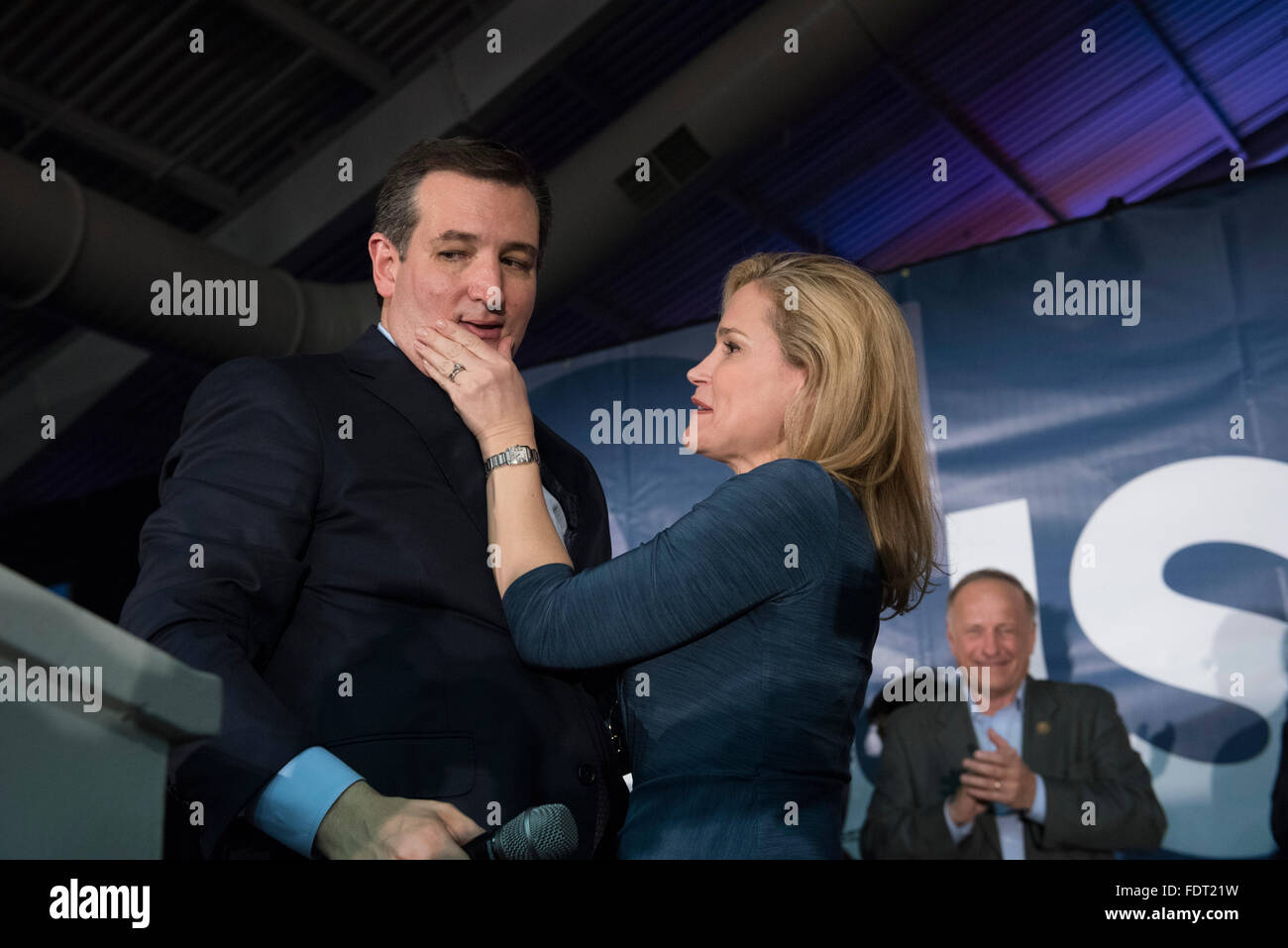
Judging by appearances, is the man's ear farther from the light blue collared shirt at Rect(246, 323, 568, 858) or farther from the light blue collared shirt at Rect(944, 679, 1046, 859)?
the light blue collared shirt at Rect(944, 679, 1046, 859)

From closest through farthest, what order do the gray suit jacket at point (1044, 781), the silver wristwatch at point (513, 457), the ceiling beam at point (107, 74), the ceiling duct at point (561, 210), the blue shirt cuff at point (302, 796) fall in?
1. the blue shirt cuff at point (302, 796)
2. the silver wristwatch at point (513, 457)
3. the gray suit jacket at point (1044, 781)
4. the ceiling duct at point (561, 210)
5. the ceiling beam at point (107, 74)

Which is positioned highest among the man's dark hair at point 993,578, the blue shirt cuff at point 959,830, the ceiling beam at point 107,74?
the ceiling beam at point 107,74

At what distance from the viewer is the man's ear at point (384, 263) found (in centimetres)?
183

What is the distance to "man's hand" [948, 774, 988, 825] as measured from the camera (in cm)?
379

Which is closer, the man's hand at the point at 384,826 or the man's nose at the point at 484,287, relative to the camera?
the man's hand at the point at 384,826

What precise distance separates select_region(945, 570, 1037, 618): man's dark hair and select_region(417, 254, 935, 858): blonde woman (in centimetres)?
244

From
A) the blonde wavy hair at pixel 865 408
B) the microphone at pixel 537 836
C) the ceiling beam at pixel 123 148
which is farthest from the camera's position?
the ceiling beam at pixel 123 148

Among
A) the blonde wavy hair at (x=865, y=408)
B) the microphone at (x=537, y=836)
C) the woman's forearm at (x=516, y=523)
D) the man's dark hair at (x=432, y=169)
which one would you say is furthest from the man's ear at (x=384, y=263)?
the microphone at (x=537, y=836)

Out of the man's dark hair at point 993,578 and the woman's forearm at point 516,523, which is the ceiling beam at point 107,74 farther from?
the woman's forearm at point 516,523

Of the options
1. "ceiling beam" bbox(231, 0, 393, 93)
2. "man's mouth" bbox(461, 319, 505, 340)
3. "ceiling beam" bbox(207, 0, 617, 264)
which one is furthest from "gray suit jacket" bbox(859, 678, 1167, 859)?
"ceiling beam" bbox(231, 0, 393, 93)

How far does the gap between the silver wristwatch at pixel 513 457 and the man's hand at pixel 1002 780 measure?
8.27 ft

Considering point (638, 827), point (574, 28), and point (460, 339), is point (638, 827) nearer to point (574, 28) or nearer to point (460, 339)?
point (460, 339)
